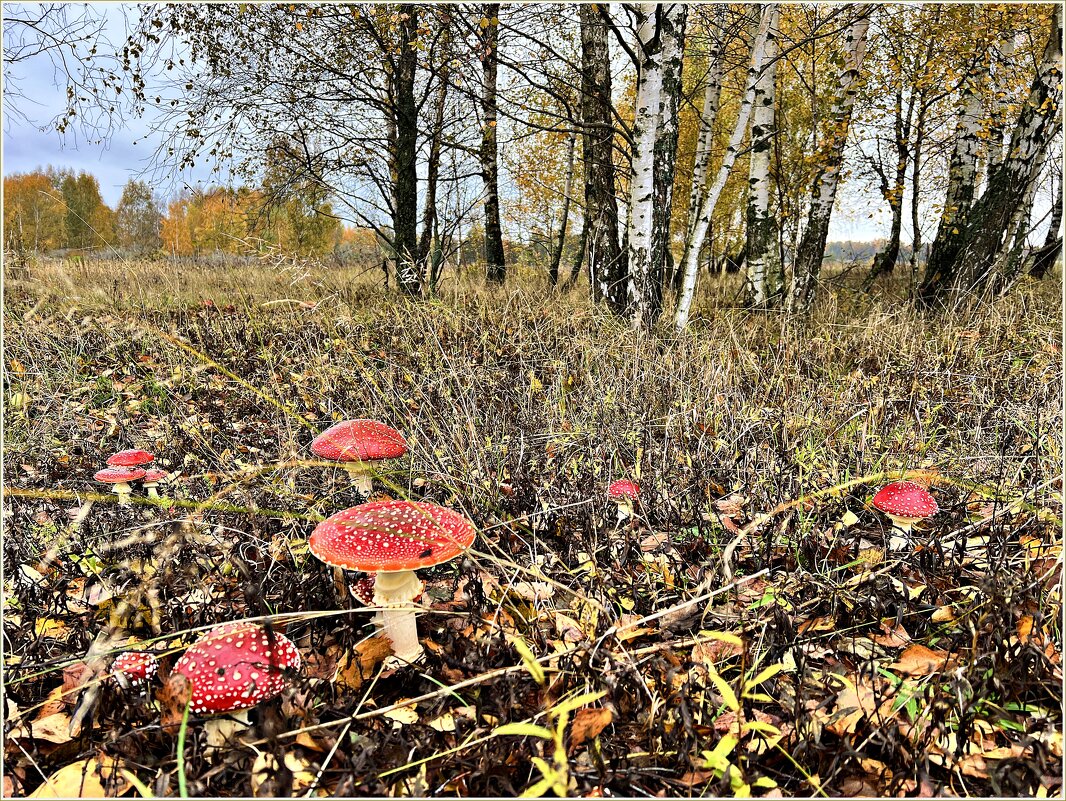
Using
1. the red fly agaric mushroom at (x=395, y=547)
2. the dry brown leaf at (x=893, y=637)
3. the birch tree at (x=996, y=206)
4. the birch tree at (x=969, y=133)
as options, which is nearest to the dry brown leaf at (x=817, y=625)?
the dry brown leaf at (x=893, y=637)

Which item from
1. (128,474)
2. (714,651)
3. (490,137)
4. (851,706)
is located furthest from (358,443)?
(490,137)

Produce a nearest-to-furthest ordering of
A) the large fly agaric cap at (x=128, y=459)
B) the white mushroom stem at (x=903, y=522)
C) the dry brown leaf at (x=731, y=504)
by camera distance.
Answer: the white mushroom stem at (x=903, y=522), the dry brown leaf at (x=731, y=504), the large fly agaric cap at (x=128, y=459)

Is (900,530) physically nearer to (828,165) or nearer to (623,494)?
(623,494)

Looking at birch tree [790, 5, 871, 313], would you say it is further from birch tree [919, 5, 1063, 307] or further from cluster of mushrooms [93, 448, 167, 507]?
cluster of mushrooms [93, 448, 167, 507]

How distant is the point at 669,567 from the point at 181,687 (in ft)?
5.11

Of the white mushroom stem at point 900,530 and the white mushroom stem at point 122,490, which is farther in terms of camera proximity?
the white mushroom stem at point 122,490

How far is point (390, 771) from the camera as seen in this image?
1365 millimetres

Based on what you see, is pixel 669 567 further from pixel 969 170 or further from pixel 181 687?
pixel 969 170

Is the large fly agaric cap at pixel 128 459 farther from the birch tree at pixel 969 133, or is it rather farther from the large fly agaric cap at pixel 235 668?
the birch tree at pixel 969 133

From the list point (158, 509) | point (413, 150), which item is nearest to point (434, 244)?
point (413, 150)

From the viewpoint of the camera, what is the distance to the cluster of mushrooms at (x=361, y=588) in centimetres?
142

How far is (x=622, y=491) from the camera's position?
2.57 m

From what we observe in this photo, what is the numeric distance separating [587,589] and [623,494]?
56 cm

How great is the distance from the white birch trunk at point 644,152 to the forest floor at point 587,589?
4.77 ft
